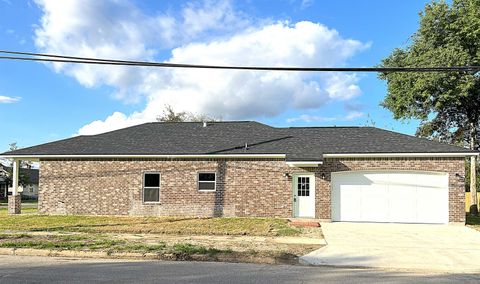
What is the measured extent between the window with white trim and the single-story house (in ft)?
0.16

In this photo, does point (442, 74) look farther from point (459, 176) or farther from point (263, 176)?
point (263, 176)

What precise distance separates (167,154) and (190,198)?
2.38 m

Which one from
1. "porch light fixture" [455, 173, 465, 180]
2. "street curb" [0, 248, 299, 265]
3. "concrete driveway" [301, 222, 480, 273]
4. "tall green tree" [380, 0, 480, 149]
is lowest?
"street curb" [0, 248, 299, 265]

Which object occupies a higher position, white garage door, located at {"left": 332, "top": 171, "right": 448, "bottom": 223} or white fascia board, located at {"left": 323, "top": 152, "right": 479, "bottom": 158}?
white fascia board, located at {"left": 323, "top": 152, "right": 479, "bottom": 158}

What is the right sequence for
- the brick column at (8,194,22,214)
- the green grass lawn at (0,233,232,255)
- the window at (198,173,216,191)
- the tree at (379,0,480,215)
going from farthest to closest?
1. the tree at (379,0,480,215)
2. the brick column at (8,194,22,214)
3. the window at (198,173,216,191)
4. the green grass lawn at (0,233,232,255)

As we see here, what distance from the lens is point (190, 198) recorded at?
69.7 feet

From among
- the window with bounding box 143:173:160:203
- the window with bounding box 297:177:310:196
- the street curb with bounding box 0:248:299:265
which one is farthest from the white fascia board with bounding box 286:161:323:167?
the street curb with bounding box 0:248:299:265

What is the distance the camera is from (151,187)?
2170cm

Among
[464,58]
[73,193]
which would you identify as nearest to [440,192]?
[464,58]

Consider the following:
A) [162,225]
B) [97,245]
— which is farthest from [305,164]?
[97,245]

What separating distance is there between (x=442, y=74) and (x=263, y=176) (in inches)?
517

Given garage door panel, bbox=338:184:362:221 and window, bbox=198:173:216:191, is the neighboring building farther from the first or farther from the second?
garage door panel, bbox=338:184:362:221

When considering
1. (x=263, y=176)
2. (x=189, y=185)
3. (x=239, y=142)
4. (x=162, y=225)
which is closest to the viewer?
(x=162, y=225)

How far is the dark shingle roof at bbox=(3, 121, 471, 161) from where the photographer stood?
2038cm
